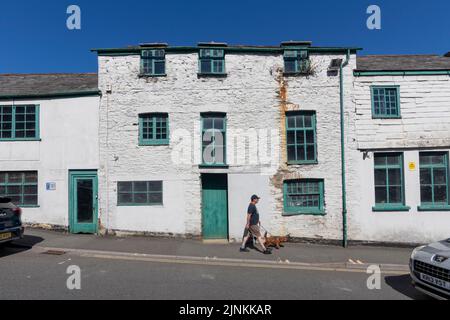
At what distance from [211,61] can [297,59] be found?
3.33m

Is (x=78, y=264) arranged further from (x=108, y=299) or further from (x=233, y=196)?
(x=233, y=196)

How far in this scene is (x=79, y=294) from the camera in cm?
568

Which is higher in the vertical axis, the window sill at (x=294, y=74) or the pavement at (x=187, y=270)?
the window sill at (x=294, y=74)

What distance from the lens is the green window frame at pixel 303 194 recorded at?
1112 centimetres

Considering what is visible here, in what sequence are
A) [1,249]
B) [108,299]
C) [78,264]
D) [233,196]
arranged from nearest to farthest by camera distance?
[108,299] < [78,264] < [1,249] < [233,196]

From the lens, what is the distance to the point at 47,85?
12.5 meters

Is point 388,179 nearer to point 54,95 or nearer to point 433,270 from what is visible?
point 433,270

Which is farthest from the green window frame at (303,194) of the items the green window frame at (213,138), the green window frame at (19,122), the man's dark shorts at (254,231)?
the green window frame at (19,122)

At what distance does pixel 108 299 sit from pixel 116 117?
24.7 ft

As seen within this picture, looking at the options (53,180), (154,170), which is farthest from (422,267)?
(53,180)

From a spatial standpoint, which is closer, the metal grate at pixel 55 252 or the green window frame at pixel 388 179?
the metal grate at pixel 55 252

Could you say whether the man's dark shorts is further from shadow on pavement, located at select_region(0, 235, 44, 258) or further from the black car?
shadow on pavement, located at select_region(0, 235, 44, 258)

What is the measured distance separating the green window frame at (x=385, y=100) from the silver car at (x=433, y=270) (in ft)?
20.5

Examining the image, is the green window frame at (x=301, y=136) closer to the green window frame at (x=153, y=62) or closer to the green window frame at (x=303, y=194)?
the green window frame at (x=303, y=194)
